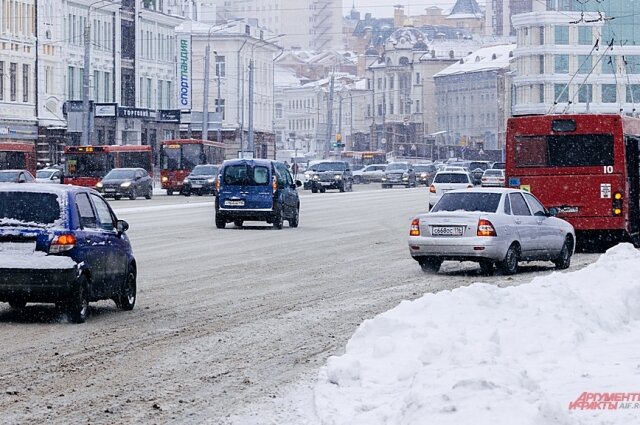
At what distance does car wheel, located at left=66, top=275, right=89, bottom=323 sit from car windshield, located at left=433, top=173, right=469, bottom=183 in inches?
1676

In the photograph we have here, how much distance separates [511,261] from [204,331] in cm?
942

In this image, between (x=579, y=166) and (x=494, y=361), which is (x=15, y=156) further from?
(x=494, y=361)

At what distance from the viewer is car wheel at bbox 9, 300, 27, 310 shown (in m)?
15.6

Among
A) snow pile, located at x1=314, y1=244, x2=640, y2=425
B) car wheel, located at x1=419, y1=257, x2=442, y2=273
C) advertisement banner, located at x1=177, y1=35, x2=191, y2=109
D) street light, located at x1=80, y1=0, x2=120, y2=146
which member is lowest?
car wheel, located at x1=419, y1=257, x2=442, y2=273

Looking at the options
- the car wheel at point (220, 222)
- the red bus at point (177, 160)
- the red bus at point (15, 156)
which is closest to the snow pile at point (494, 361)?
the car wheel at point (220, 222)

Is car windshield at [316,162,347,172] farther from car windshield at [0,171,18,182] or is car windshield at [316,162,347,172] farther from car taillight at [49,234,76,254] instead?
car taillight at [49,234,76,254]

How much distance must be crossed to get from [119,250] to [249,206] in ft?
70.3

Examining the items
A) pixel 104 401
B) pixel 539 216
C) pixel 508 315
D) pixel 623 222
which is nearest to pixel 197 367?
pixel 104 401

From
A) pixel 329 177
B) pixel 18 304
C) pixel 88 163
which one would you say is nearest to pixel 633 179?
pixel 18 304

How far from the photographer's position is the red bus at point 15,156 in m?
65.9

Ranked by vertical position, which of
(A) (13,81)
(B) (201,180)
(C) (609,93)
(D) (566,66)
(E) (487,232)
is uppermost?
(D) (566,66)

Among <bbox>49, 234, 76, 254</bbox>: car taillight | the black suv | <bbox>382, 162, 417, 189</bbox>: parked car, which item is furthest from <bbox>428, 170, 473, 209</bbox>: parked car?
<bbox>49, 234, 76, 254</bbox>: car taillight

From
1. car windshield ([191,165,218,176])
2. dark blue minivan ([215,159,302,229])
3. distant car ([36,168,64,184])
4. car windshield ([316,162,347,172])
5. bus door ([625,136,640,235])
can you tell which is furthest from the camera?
car windshield ([316,162,347,172])

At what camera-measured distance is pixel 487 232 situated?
75.1 ft
